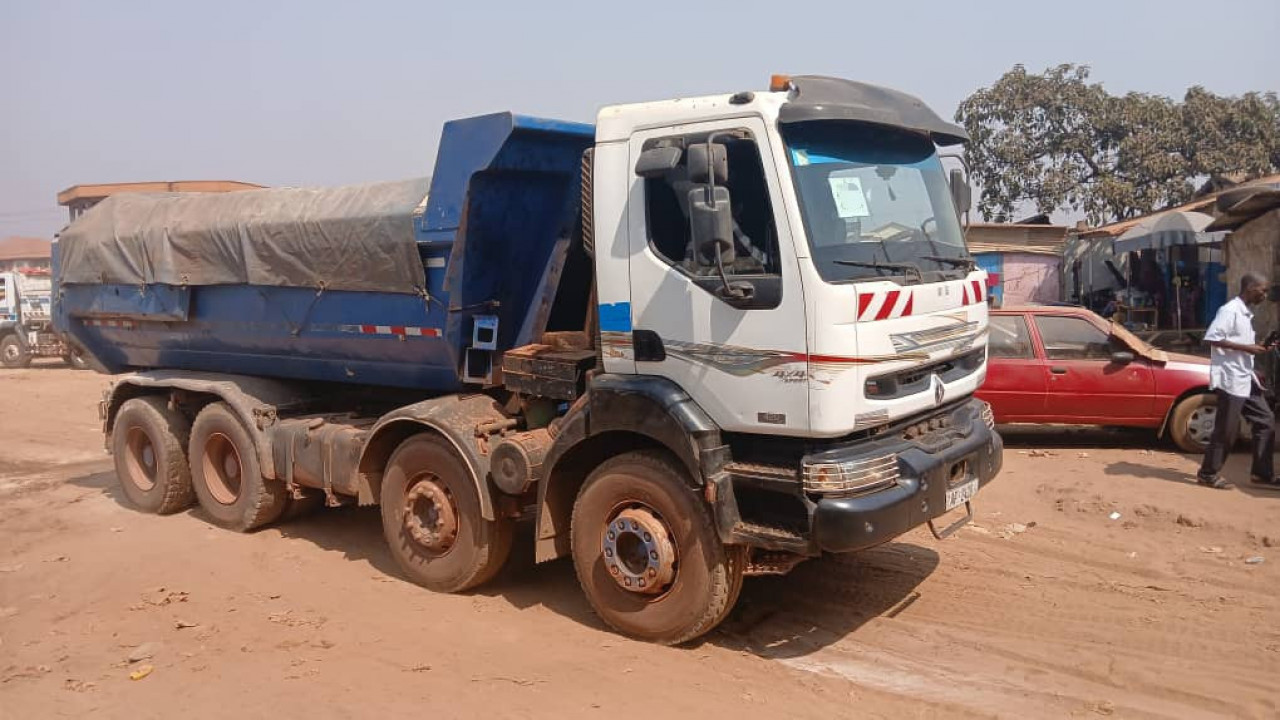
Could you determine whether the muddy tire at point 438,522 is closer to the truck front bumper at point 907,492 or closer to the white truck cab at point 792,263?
the white truck cab at point 792,263

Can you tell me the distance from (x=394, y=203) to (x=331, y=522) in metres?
3.14

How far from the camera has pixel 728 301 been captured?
4551mm

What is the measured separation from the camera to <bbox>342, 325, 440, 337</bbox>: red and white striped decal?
6188mm

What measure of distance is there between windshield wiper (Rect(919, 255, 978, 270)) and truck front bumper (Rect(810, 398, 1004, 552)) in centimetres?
83

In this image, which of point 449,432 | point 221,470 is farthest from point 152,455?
point 449,432

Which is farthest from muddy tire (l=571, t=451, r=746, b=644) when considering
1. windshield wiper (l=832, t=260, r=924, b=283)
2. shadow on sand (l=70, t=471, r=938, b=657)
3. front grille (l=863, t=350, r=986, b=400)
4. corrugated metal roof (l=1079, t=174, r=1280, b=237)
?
corrugated metal roof (l=1079, t=174, r=1280, b=237)

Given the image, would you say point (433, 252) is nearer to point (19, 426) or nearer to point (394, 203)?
point (394, 203)

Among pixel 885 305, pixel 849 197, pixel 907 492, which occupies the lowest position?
pixel 907 492

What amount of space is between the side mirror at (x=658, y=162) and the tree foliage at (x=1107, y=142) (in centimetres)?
1763

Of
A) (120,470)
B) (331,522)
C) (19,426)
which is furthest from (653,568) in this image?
(19,426)

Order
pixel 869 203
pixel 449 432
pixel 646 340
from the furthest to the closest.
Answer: pixel 449 432 < pixel 646 340 < pixel 869 203

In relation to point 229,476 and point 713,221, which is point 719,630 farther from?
point 229,476

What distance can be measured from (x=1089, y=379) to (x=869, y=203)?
5820mm

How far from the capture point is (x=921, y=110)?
517cm
